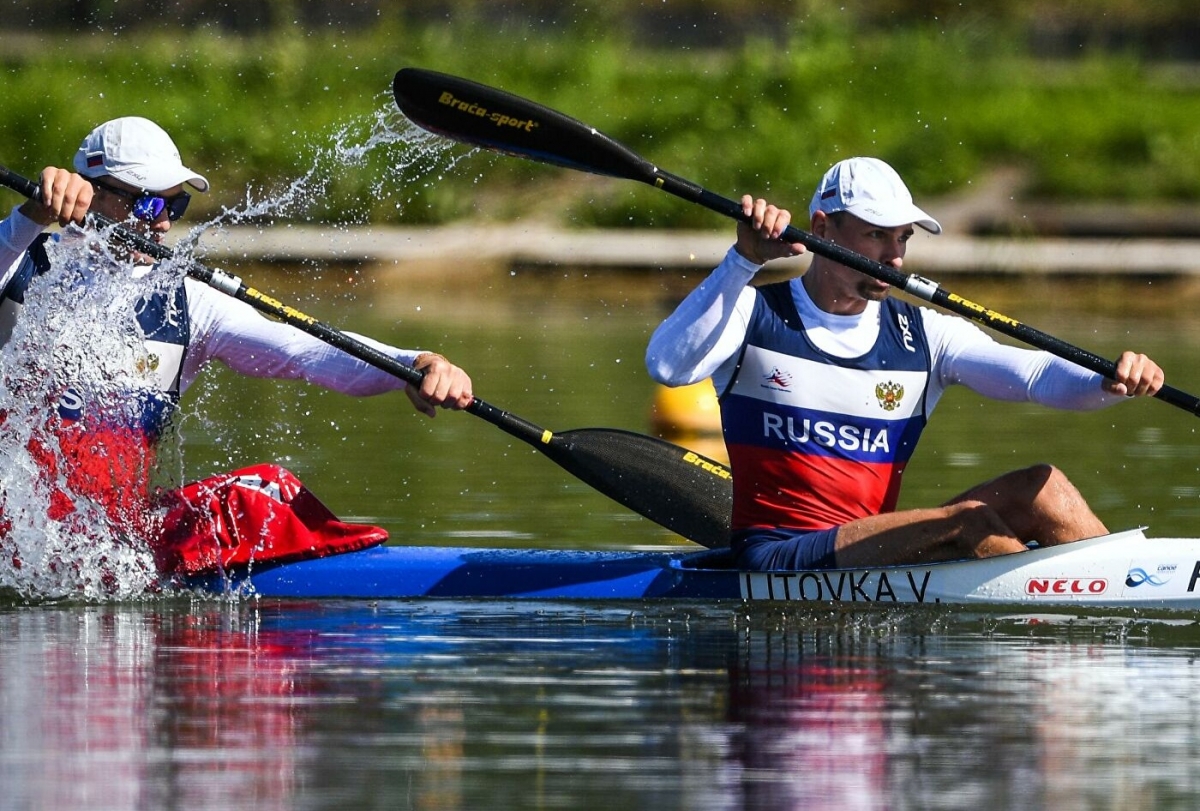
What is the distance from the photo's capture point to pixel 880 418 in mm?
7523

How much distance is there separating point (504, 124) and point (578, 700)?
3.07 metres

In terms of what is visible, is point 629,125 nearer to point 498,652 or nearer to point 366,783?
point 498,652

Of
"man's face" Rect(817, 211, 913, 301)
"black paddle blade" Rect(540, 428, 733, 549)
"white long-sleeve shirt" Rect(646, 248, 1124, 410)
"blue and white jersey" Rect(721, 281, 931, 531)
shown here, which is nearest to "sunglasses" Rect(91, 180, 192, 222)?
"black paddle blade" Rect(540, 428, 733, 549)

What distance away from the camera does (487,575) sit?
7.63 m

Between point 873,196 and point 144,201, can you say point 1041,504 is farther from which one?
point 144,201

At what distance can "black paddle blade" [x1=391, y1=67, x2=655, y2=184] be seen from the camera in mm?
8367

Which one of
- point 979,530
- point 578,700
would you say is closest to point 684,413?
point 979,530

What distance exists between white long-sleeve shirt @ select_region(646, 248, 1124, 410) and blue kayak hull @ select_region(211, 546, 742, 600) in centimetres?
63

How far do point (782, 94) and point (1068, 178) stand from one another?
328 cm

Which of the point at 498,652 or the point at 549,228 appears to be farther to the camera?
the point at 549,228

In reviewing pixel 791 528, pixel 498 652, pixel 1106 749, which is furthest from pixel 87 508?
pixel 1106 749

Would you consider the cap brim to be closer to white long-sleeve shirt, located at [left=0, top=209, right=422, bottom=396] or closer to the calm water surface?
the calm water surface

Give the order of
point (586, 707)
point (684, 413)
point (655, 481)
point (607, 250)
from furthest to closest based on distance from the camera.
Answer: point (607, 250) < point (684, 413) < point (655, 481) < point (586, 707)

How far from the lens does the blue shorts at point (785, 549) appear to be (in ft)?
24.0
